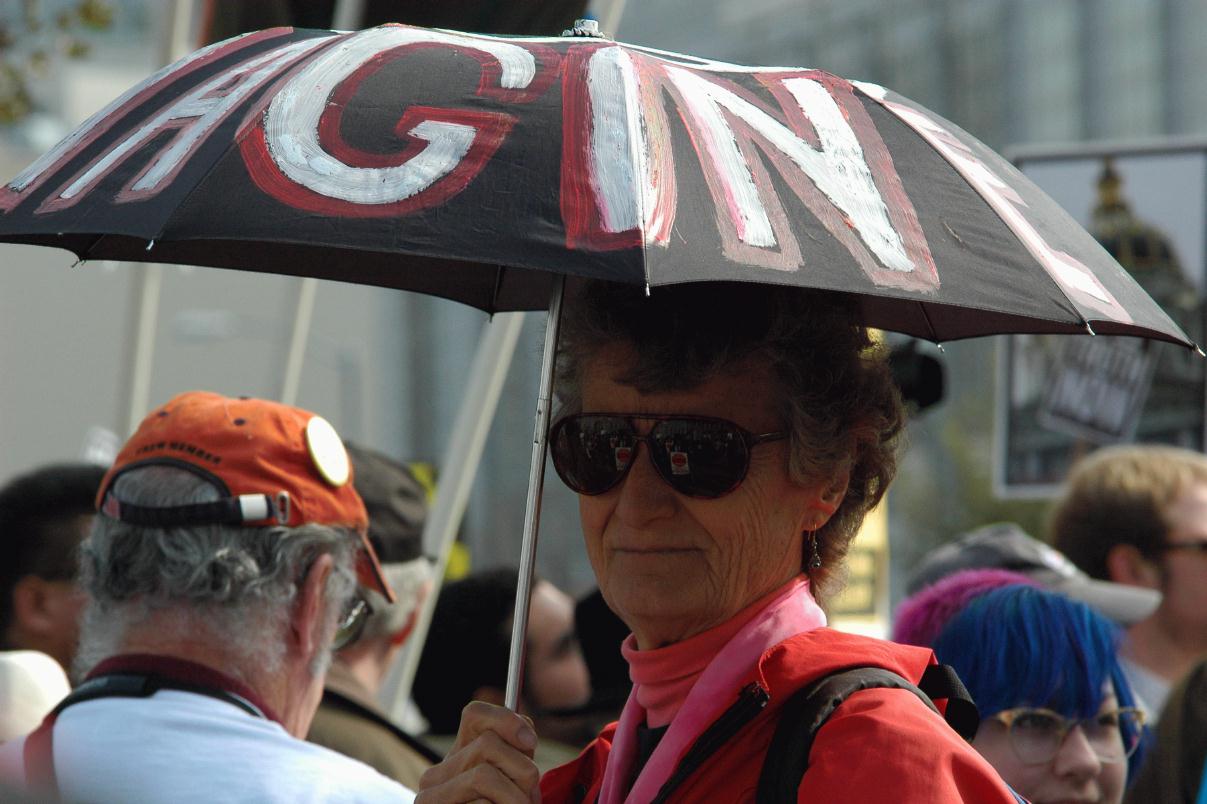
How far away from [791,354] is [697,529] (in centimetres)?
27

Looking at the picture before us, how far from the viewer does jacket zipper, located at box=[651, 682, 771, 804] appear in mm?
1929

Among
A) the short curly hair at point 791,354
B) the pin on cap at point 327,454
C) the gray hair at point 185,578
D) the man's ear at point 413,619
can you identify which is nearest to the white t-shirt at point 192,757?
the gray hair at point 185,578

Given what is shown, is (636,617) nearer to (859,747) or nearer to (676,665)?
(676,665)

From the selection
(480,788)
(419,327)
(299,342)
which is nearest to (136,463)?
(480,788)

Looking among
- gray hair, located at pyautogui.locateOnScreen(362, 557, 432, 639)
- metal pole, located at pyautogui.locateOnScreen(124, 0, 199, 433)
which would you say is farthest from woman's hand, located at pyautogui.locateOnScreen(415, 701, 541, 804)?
metal pole, located at pyautogui.locateOnScreen(124, 0, 199, 433)

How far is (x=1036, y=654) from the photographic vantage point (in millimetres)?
3068

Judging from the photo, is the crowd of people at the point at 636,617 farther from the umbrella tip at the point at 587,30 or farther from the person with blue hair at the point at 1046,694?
the umbrella tip at the point at 587,30

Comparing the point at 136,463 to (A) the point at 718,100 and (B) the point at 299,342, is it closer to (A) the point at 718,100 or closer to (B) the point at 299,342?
(A) the point at 718,100

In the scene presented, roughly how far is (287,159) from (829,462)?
2.65 ft

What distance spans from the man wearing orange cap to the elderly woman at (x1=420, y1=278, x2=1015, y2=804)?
Answer: 0.63m

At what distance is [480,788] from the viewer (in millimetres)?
1986

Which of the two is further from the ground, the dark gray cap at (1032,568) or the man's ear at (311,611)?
the man's ear at (311,611)

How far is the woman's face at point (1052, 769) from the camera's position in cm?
306

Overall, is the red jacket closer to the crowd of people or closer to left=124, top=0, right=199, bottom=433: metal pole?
the crowd of people
